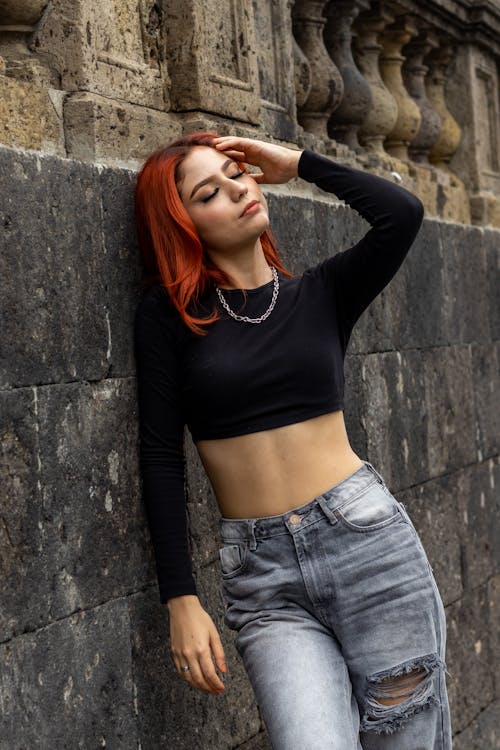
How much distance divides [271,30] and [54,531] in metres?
2.23

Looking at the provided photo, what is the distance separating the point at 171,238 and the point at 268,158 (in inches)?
16.0

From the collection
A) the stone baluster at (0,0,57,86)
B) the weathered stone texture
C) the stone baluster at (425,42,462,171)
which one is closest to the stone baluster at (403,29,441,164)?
the stone baluster at (425,42,462,171)

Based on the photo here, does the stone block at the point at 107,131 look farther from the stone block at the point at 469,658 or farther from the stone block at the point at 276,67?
the stone block at the point at 469,658

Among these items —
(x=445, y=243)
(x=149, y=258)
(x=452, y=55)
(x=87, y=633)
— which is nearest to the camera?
(x=87, y=633)

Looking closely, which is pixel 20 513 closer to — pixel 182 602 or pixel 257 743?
pixel 182 602

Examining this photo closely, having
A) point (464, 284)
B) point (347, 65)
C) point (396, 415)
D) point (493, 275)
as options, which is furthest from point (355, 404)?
point (493, 275)

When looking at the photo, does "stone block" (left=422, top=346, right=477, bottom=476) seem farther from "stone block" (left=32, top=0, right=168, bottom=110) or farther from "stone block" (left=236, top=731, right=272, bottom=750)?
"stone block" (left=32, top=0, right=168, bottom=110)

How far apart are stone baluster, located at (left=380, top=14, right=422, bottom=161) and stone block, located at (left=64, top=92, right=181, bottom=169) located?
225 centimetres

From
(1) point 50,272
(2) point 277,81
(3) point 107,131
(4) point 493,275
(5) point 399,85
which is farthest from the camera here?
(4) point 493,275

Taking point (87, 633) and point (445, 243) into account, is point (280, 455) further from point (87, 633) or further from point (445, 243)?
point (445, 243)

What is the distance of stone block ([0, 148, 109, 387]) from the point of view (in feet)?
9.12

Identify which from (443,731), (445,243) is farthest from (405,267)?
(443,731)

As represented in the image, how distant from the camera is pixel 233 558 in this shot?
306 cm

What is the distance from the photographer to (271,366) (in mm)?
3053
